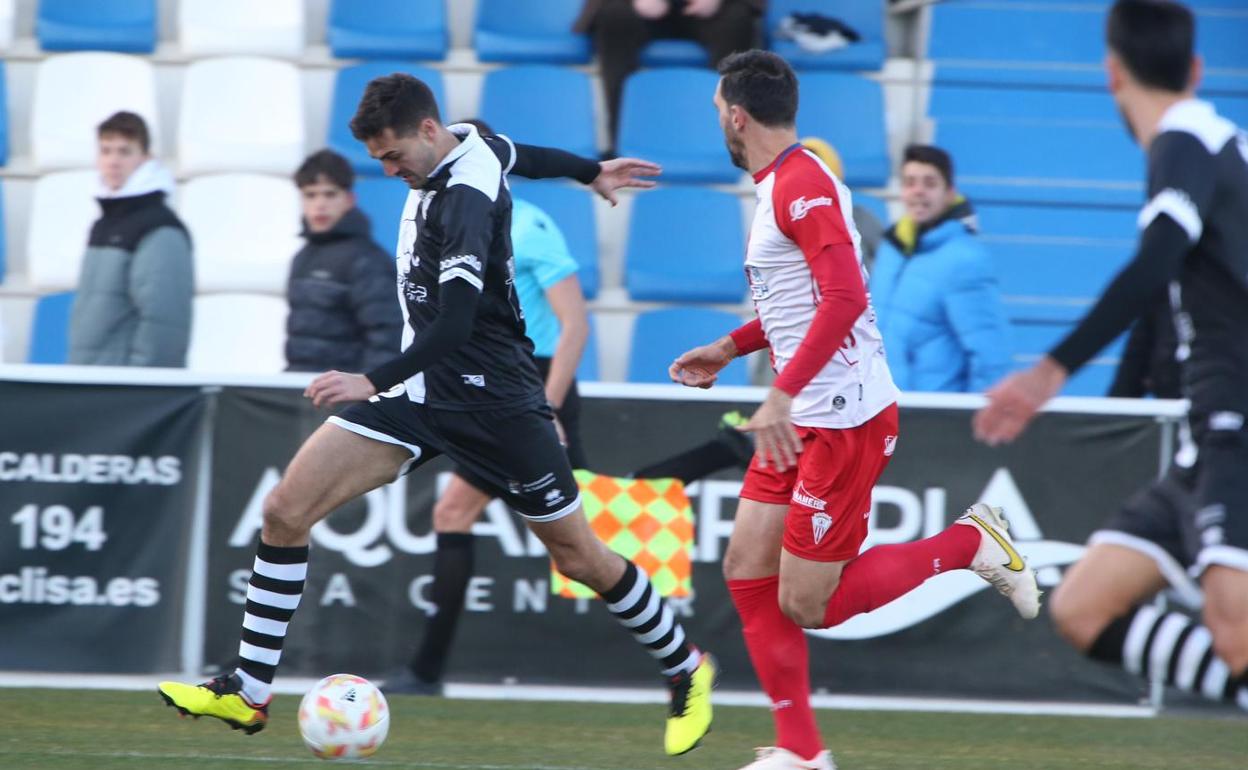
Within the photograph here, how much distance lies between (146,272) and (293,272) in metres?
0.75

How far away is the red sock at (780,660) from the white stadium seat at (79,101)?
6.21 m

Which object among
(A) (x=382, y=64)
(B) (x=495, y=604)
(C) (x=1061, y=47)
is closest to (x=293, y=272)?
(B) (x=495, y=604)

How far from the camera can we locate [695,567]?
739 centimetres

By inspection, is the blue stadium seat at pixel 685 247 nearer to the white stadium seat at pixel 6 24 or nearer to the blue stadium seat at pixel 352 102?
the blue stadium seat at pixel 352 102

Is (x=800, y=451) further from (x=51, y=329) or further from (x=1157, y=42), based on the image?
(x=51, y=329)

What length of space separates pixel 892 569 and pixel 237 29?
673cm

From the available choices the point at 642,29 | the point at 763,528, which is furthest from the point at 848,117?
the point at 763,528

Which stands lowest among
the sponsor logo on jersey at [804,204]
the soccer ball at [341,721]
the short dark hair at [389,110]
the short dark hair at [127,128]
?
the soccer ball at [341,721]

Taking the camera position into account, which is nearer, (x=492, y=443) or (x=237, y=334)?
(x=492, y=443)

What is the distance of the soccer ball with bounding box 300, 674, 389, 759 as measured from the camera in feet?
16.9

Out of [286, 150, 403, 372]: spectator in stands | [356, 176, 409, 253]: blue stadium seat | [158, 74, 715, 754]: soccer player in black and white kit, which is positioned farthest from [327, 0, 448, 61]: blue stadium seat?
[158, 74, 715, 754]: soccer player in black and white kit

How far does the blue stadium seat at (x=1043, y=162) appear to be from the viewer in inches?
428

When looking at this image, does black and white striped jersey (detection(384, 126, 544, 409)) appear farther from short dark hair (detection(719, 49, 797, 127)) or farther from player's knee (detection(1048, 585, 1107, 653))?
player's knee (detection(1048, 585, 1107, 653))

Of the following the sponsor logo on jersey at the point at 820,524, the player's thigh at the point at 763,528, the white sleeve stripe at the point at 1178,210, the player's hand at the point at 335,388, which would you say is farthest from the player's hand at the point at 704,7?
the white sleeve stripe at the point at 1178,210
